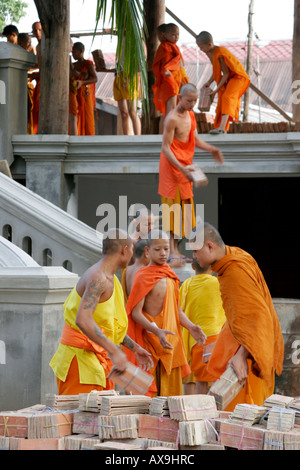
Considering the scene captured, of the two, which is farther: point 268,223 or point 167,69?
point 268,223

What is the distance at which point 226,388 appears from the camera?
19.6ft

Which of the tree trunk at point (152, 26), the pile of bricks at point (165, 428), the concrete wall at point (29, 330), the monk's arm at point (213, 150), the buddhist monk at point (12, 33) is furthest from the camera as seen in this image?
the buddhist monk at point (12, 33)

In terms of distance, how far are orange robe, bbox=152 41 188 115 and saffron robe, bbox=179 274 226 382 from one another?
421 centimetres

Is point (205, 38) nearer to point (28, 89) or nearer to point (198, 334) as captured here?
point (28, 89)

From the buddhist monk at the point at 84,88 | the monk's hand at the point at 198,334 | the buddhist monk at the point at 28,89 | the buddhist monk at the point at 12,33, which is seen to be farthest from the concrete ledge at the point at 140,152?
the monk's hand at the point at 198,334

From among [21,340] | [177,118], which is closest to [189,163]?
[177,118]

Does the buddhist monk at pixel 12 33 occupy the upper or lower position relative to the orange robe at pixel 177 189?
upper

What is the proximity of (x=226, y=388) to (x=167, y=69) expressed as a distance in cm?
679

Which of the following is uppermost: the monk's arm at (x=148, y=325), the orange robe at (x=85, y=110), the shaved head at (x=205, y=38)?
the shaved head at (x=205, y=38)

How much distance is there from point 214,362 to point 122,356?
74 centimetres

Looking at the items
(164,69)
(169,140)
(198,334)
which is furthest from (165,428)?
(164,69)

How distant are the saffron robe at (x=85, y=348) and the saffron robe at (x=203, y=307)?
1.80 m

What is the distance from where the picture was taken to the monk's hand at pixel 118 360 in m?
6.18

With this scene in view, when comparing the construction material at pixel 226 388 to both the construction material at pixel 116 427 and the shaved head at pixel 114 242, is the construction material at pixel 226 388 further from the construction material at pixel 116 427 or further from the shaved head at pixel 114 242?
the shaved head at pixel 114 242
